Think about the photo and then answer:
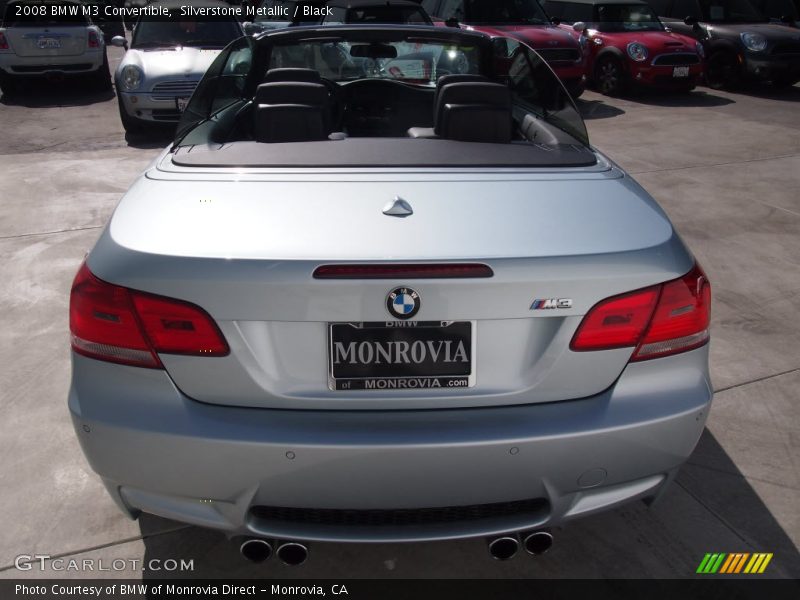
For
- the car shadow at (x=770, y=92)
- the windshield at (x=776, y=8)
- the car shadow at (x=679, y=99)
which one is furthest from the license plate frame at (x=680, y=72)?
the windshield at (x=776, y=8)

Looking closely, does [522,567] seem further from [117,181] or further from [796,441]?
[117,181]

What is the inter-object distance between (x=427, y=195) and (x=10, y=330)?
306 centimetres

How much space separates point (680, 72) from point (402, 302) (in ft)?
39.6

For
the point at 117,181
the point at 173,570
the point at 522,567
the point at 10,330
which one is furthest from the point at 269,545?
the point at 117,181

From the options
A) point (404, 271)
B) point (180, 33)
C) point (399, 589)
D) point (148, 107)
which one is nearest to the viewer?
point (404, 271)

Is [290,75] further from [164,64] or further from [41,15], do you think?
[41,15]

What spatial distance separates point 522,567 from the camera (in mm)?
2607

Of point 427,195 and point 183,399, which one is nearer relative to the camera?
point 183,399

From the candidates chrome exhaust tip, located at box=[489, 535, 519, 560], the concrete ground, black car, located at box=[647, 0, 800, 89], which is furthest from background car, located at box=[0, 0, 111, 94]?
chrome exhaust tip, located at box=[489, 535, 519, 560]

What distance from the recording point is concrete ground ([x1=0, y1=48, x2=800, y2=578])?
2.64 metres

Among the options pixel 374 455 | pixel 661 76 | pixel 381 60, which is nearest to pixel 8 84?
pixel 661 76

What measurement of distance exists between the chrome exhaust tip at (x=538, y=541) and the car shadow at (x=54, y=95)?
1177 cm

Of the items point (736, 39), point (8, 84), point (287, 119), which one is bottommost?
point (8, 84)

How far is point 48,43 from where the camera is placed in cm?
1255
